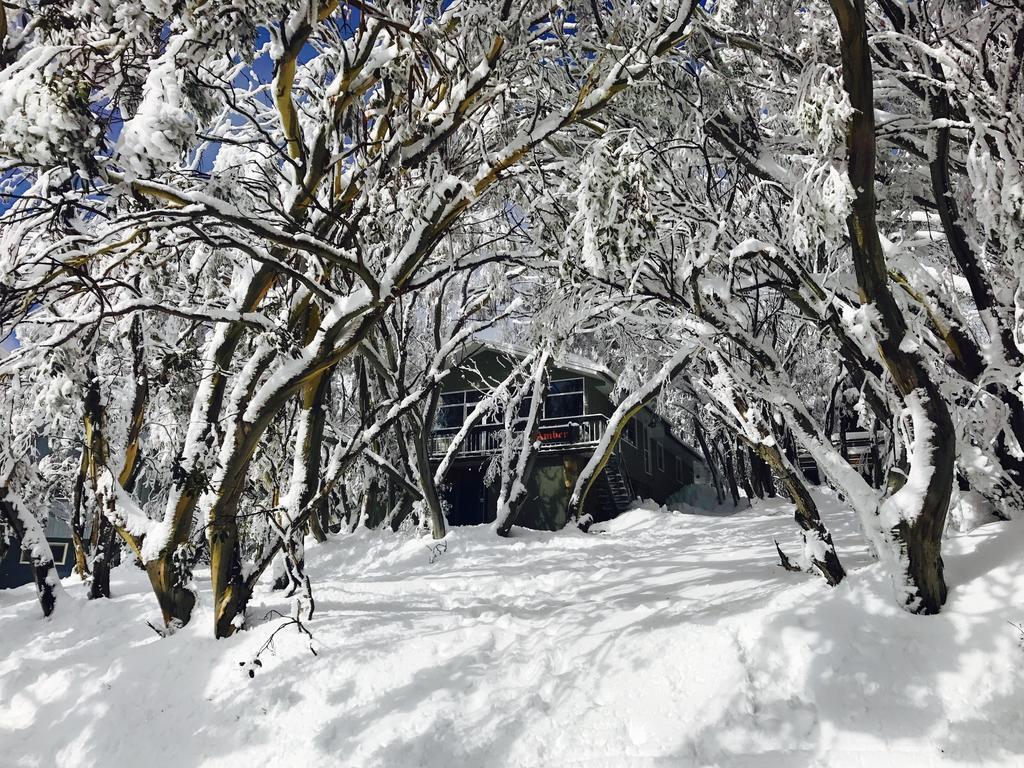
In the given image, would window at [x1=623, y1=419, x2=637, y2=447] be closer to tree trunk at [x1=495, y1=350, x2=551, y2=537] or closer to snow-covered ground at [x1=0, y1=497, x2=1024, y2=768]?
tree trunk at [x1=495, y1=350, x2=551, y2=537]

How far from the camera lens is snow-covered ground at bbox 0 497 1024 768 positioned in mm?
4879

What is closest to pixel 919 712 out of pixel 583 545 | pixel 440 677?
pixel 440 677

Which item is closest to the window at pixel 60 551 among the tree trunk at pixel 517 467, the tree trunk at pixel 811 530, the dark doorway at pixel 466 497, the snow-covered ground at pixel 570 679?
the dark doorway at pixel 466 497

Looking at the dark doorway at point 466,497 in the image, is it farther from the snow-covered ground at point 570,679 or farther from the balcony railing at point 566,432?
the snow-covered ground at point 570,679

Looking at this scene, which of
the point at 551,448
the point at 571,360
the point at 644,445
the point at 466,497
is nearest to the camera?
the point at 551,448

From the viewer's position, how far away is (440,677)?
6.34 m

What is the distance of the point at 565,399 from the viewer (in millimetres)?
24719

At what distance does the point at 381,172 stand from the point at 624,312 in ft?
10.1

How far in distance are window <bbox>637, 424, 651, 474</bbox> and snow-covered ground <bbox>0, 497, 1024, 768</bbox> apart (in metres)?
19.3

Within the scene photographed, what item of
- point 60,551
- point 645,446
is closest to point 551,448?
point 645,446

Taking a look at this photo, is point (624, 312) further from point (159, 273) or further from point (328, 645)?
point (159, 273)

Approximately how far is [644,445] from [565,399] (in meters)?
6.20

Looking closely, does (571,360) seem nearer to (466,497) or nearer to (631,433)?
(631,433)

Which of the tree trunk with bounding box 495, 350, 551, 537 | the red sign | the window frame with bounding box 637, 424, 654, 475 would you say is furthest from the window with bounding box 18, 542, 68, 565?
the window frame with bounding box 637, 424, 654, 475
